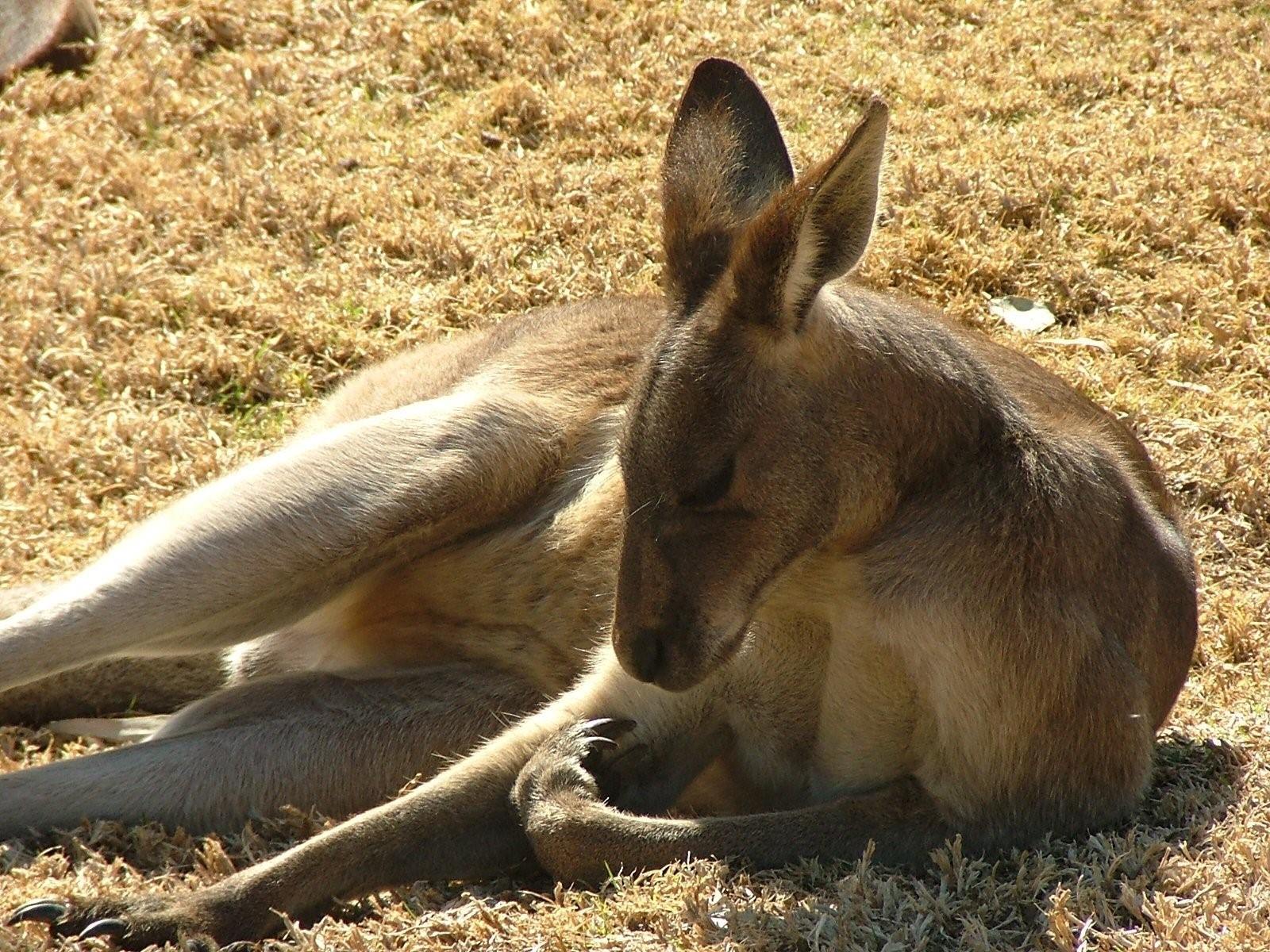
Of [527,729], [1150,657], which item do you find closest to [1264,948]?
[1150,657]

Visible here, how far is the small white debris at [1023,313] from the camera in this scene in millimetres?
5078

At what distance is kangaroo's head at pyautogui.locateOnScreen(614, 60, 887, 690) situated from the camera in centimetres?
287

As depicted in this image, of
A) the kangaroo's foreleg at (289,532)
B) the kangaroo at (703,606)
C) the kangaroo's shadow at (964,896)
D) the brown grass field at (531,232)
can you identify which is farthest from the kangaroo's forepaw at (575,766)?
the kangaroo's foreleg at (289,532)

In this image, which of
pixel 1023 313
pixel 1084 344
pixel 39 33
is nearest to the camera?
pixel 1084 344

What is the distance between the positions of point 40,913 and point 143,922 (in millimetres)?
196

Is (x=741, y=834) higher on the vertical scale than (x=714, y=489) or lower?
lower

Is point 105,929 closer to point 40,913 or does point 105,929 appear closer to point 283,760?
point 40,913

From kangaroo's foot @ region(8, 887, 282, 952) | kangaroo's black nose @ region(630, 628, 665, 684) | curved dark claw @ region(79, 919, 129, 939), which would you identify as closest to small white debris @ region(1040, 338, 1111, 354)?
kangaroo's black nose @ region(630, 628, 665, 684)

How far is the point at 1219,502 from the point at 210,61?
15.4 ft

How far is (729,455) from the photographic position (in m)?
2.88

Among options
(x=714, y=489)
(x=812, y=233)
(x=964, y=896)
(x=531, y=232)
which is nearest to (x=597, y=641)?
(x=714, y=489)

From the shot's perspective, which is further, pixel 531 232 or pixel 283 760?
pixel 531 232

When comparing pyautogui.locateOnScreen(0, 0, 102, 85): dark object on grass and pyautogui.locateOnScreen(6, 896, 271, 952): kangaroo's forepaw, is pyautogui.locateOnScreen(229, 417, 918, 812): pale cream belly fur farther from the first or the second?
pyautogui.locateOnScreen(0, 0, 102, 85): dark object on grass

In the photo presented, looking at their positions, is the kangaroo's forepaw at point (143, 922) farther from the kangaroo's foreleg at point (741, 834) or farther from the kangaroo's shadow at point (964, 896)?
the kangaroo's shadow at point (964, 896)
